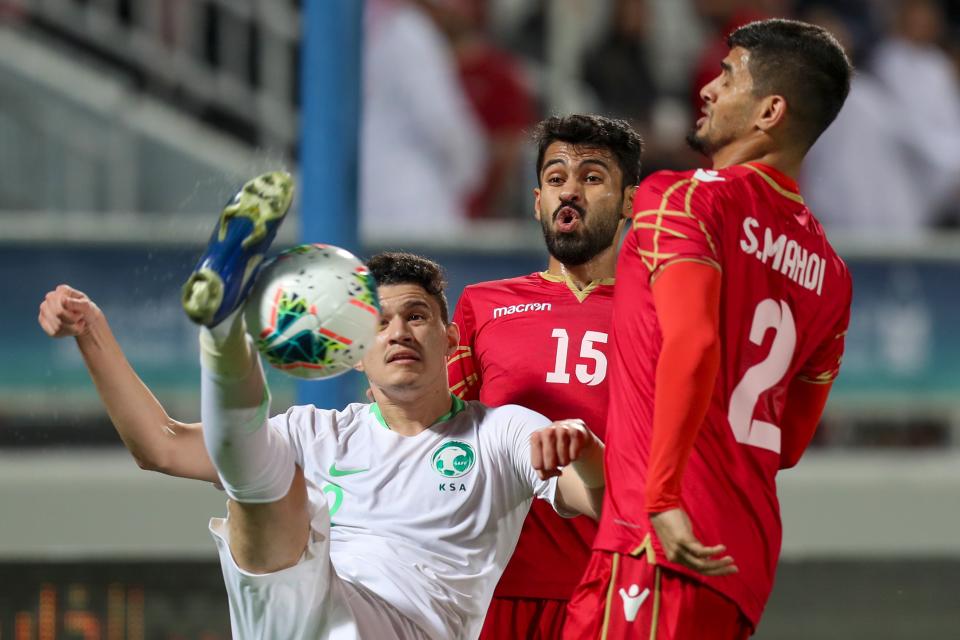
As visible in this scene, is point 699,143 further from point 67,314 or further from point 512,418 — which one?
point 67,314

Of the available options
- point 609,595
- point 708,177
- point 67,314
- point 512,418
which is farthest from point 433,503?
point 708,177

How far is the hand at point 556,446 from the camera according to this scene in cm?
244

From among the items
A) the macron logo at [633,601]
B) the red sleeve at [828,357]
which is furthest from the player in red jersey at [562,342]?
the macron logo at [633,601]

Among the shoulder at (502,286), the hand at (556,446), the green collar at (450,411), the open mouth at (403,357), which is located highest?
the shoulder at (502,286)

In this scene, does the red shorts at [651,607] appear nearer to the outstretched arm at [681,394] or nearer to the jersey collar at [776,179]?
the outstretched arm at [681,394]

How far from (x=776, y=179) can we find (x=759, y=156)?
0.18ft

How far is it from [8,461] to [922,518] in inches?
167

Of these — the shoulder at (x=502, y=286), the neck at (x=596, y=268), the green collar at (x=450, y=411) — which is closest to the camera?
the green collar at (x=450, y=411)

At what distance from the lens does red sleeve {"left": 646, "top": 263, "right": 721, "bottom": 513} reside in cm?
224

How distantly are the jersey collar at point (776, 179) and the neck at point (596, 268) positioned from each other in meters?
0.76

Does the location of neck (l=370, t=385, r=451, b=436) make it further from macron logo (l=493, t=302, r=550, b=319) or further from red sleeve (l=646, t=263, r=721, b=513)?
red sleeve (l=646, t=263, r=721, b=513)

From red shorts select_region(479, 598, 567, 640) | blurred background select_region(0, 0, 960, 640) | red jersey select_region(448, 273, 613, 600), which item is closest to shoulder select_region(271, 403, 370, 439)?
red jersey select_region(448, 273, 613, 600)

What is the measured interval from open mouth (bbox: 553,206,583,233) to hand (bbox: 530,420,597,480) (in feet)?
2.71

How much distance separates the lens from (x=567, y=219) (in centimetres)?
319
